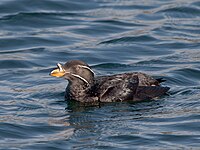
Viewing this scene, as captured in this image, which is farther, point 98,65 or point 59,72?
point 98,65

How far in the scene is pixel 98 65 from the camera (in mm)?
19516

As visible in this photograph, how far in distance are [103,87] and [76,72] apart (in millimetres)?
553

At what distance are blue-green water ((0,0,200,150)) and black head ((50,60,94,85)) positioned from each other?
0.54 metres

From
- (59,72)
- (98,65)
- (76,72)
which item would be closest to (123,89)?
(76,72)

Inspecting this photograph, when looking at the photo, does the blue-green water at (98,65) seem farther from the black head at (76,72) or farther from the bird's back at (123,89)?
the black head at (76,72)

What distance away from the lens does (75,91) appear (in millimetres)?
16391

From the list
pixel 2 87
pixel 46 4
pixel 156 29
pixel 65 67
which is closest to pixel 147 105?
pixel 65 67

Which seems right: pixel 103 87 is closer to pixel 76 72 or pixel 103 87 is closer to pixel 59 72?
pixel 76 72

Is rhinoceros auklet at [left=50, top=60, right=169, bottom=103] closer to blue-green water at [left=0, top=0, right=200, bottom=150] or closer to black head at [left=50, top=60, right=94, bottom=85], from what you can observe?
black head at [left=50, top=60, right=94, bottom=85]

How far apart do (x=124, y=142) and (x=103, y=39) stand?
332 inches

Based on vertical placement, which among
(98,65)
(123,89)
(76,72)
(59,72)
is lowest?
(123,89)

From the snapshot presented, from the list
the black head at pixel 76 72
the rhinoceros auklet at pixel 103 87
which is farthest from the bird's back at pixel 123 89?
the black head at pixel 76 72

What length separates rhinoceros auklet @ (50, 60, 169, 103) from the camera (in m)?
16.3

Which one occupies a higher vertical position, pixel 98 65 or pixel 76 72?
pixel 98 65
